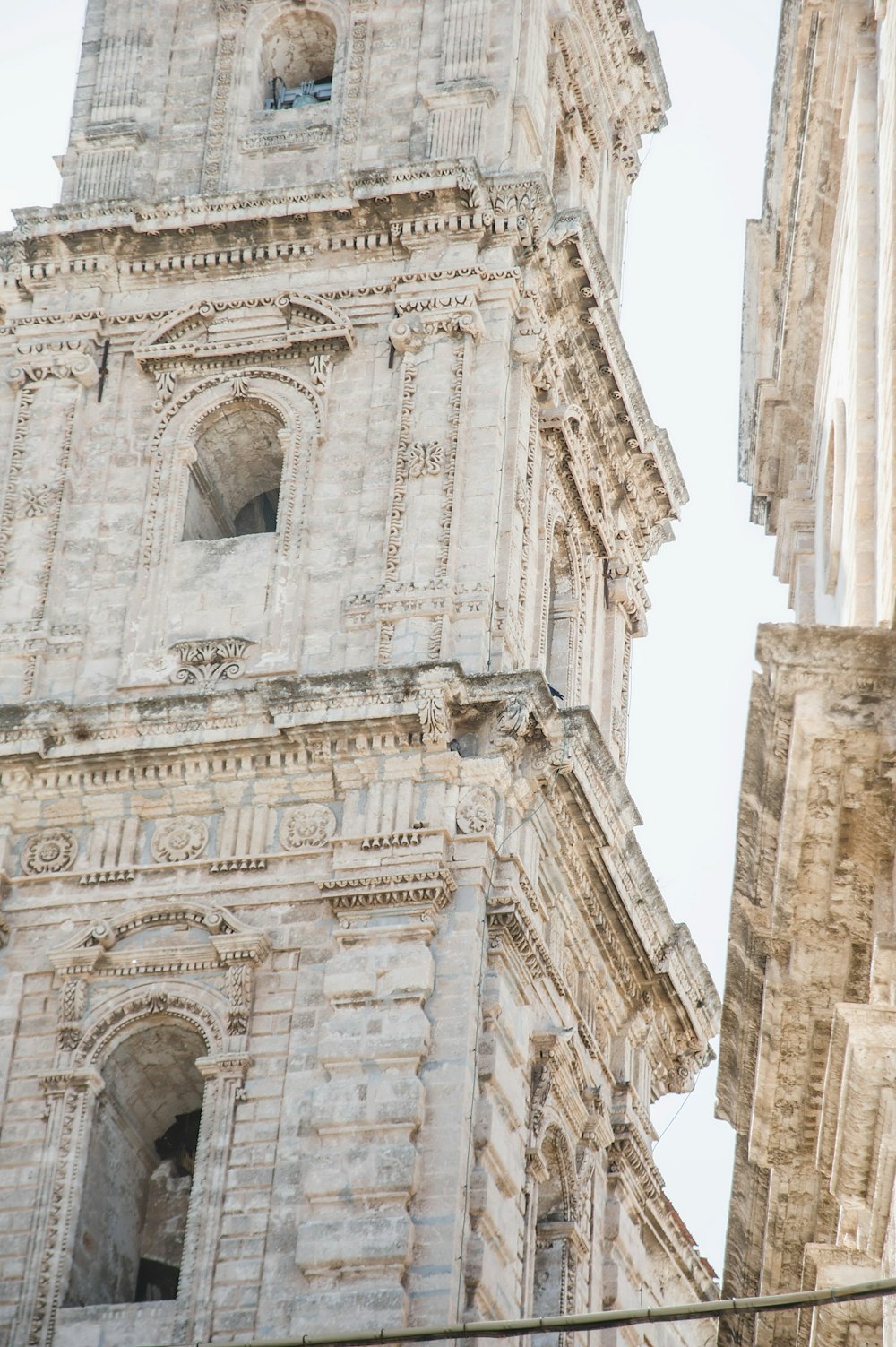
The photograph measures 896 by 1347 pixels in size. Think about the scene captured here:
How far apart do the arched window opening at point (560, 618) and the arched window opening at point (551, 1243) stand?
6255 millimetres

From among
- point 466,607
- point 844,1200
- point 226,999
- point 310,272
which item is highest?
point 310,272

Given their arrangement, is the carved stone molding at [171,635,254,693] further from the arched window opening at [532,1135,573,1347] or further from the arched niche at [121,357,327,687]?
the arched window opening at [532,1135,573,1347]

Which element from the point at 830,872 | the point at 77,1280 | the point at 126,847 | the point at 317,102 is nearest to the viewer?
the point at 830,872

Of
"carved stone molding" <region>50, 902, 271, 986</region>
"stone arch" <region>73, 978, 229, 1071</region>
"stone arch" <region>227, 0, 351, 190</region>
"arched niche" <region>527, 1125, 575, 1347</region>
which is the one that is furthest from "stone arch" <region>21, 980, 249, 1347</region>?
"stone arch" <region>227, 0, 351, 190</region>

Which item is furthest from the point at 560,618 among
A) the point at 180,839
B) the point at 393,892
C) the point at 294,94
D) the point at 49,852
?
the point at 49,852

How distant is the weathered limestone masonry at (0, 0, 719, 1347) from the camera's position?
85.7 ft

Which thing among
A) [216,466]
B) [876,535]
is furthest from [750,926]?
[216,466]

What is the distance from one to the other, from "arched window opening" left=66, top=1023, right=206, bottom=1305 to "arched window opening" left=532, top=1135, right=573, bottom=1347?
3.59 metres

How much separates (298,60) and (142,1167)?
15.2m

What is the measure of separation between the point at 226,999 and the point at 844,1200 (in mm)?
9500

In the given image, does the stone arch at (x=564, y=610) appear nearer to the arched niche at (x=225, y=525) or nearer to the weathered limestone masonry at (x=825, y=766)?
the arched niche at (x=225, y=525)

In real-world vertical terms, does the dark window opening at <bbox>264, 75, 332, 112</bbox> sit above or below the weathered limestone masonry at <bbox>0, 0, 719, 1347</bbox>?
above

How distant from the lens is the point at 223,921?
27641mm

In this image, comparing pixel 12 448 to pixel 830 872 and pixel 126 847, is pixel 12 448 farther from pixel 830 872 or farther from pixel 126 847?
pixel 830 872
